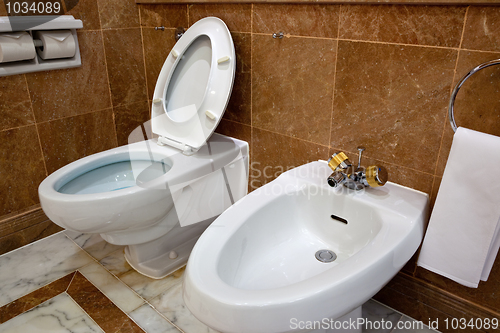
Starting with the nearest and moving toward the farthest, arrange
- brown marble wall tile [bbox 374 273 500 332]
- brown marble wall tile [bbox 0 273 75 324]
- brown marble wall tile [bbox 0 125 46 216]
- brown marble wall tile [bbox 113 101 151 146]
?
brown marble wall tile [bbox 374 273 500 332]
brown marble wall tile [bbox 0 273 75 324]
brown marble wall tile [bbox 0 125 46 216]
brown marble wall tile [bbox 113 101 151 146]

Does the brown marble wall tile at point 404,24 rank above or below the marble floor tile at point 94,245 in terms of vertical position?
above

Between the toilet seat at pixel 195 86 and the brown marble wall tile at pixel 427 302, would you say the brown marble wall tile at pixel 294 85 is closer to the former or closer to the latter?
the toilet seat at pixel 195 86

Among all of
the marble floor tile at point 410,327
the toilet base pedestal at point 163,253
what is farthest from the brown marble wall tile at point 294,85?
the marble floor tile at point 410,327

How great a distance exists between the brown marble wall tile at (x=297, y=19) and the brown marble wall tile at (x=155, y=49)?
44cm

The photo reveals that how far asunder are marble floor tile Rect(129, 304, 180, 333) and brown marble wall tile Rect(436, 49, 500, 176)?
0.99 meters

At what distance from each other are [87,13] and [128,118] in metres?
0.46

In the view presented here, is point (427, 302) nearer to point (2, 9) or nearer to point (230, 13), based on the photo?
point (230, 13)

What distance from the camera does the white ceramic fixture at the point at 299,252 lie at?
697mm

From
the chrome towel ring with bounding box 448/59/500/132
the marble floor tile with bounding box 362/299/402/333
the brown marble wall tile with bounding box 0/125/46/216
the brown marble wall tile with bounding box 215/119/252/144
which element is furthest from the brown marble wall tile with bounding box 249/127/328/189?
the brown marble wall tile with bounding box 0/125/46/216

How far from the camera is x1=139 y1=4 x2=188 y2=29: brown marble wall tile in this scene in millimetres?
1484

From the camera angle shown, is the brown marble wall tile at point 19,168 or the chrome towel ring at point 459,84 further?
the brown marble wall tile at point 19,168

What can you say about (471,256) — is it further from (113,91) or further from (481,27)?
(113,91)

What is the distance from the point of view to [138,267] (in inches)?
56.4

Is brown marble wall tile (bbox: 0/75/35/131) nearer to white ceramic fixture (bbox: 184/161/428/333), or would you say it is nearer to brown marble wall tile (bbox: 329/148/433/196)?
white ceramic fixture (bbox: 184/161/428/333)
